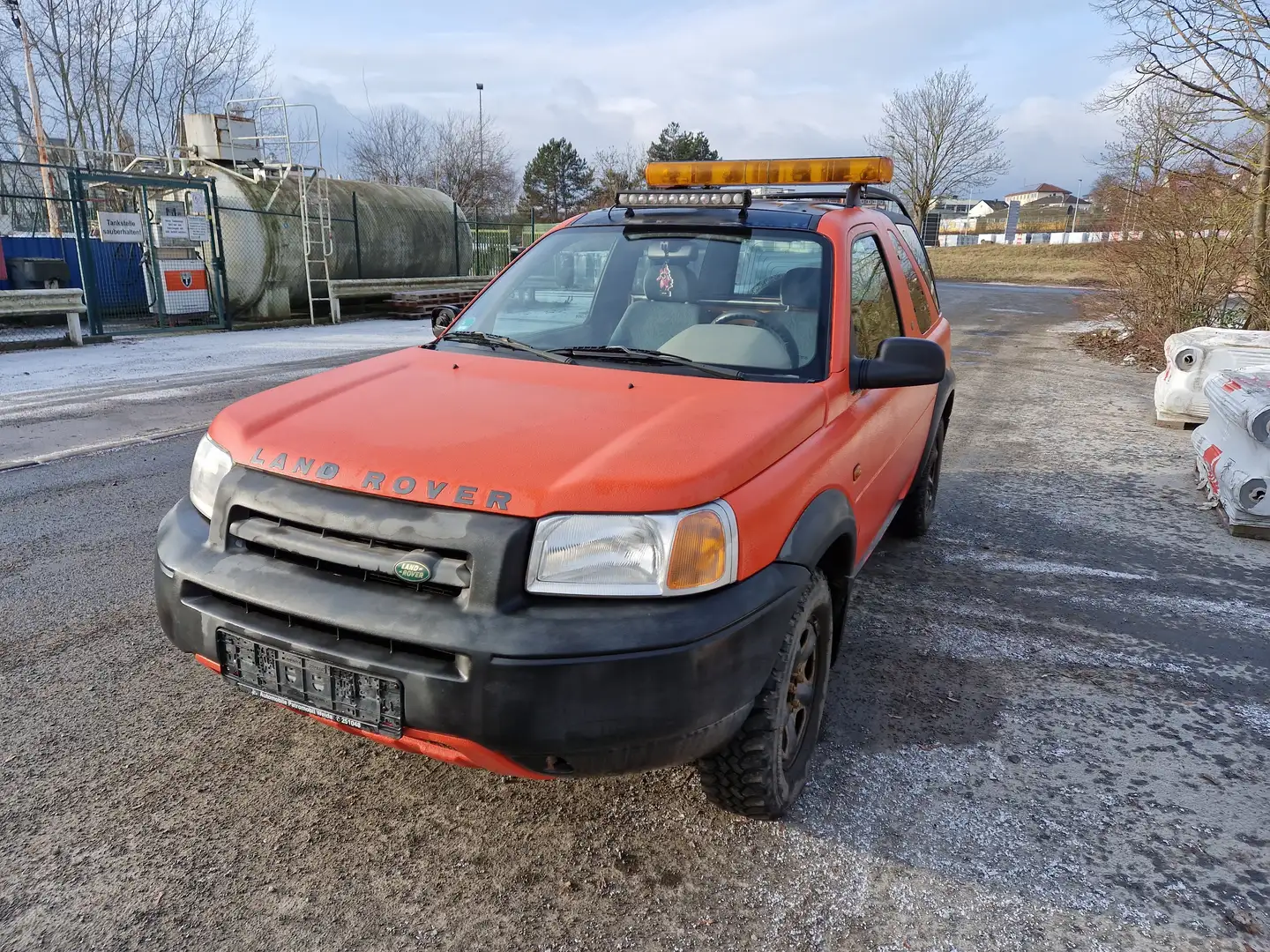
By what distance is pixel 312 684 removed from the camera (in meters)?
2.11

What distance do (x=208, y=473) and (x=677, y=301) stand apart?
1.74 metres

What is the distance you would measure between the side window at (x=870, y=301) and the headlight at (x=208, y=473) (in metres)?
2.12

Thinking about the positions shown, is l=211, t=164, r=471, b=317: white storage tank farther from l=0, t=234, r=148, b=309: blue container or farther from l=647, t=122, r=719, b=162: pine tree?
l=647, t=122, r=719, b=162: pine tree

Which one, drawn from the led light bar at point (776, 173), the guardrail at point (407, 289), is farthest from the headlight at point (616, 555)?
the guardrail at point (407, 289)

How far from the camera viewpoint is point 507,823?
249 centimetres

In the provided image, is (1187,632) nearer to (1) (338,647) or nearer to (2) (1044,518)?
(2) (1044,518)

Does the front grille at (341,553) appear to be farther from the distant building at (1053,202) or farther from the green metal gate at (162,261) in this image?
the distant building at (1053,202)

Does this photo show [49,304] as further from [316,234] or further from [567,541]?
[567,541]

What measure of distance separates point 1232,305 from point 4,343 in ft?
58.8

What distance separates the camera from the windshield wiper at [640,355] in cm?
286

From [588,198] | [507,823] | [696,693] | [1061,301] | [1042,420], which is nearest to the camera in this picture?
[696,693]

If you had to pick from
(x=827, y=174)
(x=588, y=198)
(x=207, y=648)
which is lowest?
(x=207, y=648)

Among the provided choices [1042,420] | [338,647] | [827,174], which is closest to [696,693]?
[338,647]

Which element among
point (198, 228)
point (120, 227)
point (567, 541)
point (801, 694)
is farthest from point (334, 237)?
point (567, 541)
